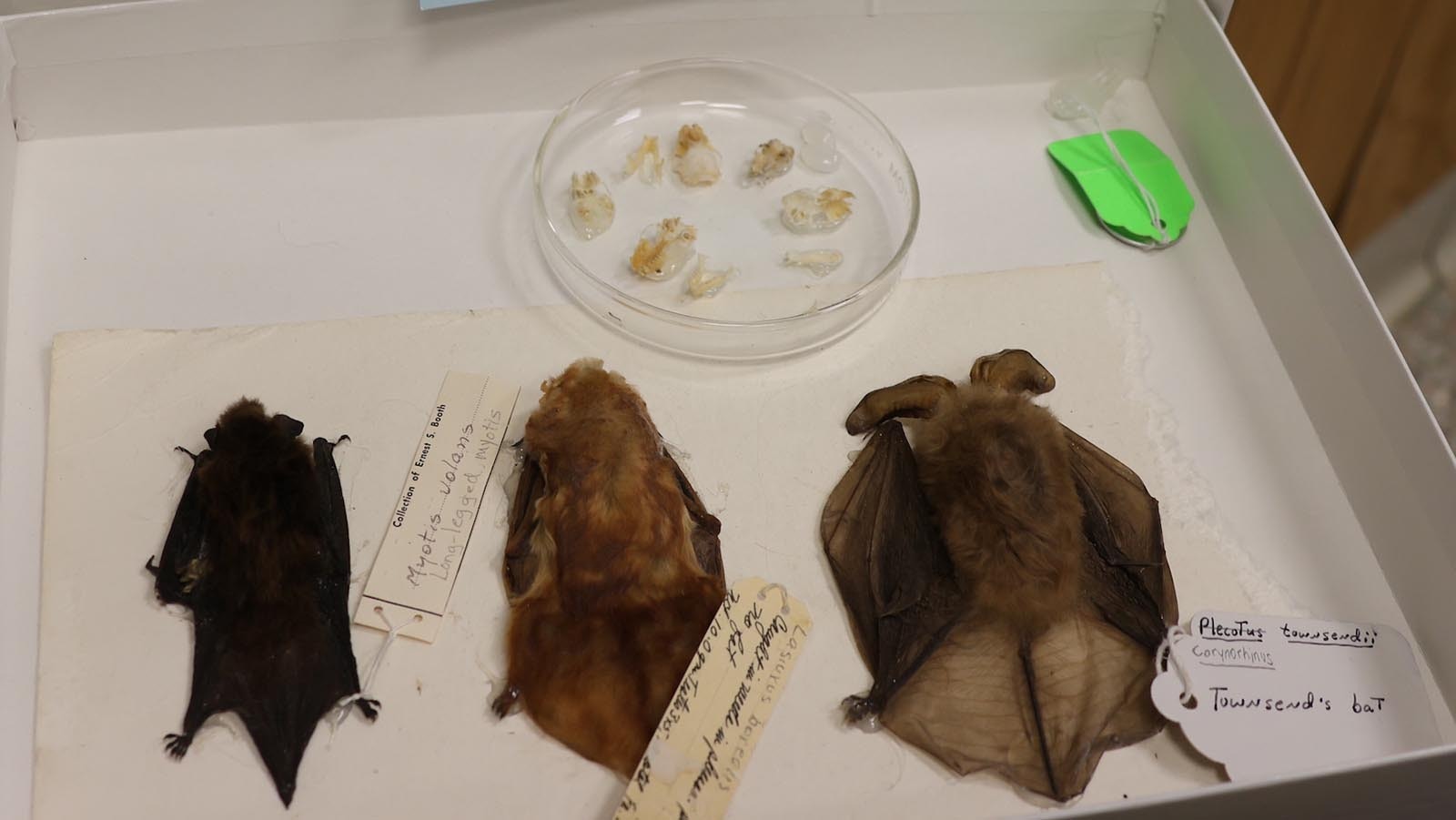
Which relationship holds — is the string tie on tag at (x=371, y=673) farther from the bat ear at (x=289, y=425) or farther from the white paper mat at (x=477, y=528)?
the bat ear at (x=289, y=425)

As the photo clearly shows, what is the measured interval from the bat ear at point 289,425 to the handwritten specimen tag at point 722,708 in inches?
27.7

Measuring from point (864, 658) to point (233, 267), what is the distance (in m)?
1.24

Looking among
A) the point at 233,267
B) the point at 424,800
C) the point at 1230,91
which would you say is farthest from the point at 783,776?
the point at 1230,91

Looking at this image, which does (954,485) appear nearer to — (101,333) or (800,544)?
(800,544)

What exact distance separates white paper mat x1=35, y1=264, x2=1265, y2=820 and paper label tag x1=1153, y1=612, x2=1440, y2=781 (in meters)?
0.06

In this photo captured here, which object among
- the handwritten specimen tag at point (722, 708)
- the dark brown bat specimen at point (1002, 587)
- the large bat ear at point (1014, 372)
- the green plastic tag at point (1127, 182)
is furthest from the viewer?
the green plastic tag at point (1127, 182)

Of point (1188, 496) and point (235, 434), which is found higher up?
point (1188, 496)

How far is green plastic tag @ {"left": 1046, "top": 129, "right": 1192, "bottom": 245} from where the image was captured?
208 centimetres

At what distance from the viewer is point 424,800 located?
1486 millimetres

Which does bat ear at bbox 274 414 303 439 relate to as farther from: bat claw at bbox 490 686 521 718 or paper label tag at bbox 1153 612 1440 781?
paper label tag at bbox 1153 612 1440 781

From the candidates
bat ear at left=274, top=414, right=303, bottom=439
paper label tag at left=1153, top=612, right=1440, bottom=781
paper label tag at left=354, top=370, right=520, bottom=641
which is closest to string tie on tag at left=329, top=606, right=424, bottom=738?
paper label tag at left=354, top=370, right=520, bottom=641

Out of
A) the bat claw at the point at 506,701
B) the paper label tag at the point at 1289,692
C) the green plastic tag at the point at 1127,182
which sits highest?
the green plastic tag at the point at 1127,182

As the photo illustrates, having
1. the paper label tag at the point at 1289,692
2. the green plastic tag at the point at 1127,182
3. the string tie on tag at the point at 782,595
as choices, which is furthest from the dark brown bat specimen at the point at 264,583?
the green plastic tag at the point at 1127,182

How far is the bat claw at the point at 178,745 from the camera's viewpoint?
1490 mm
